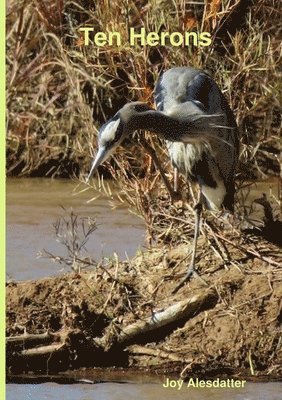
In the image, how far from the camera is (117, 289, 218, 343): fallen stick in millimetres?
4457

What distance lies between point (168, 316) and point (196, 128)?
742mm

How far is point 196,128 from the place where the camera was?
4.77m

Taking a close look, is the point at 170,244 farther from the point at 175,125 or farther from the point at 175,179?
the point at 175,125

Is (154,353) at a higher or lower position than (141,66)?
lower

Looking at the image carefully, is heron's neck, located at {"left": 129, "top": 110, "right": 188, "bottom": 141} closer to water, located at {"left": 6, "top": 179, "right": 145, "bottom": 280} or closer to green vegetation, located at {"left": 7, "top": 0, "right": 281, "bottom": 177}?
green vegetation, located at {"left": 7, "top": 0, "right": 281, "bottom": 177}

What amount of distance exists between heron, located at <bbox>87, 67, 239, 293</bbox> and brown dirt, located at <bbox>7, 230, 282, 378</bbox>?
151 mm

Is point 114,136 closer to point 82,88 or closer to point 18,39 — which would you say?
point 82,88

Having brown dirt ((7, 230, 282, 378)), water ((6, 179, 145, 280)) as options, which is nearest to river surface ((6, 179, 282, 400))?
water ((6, 179, 145, 280))

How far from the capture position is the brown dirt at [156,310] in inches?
172

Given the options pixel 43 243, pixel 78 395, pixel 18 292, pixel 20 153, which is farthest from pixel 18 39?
pixel 78 395

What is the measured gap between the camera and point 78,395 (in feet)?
13.7

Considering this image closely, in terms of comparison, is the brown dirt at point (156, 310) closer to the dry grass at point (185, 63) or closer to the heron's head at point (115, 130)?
the dry grass at point (185, 63)

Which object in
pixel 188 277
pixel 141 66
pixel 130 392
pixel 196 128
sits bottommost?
pixel 130 392

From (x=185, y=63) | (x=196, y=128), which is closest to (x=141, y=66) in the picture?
(x=185, y=63)
